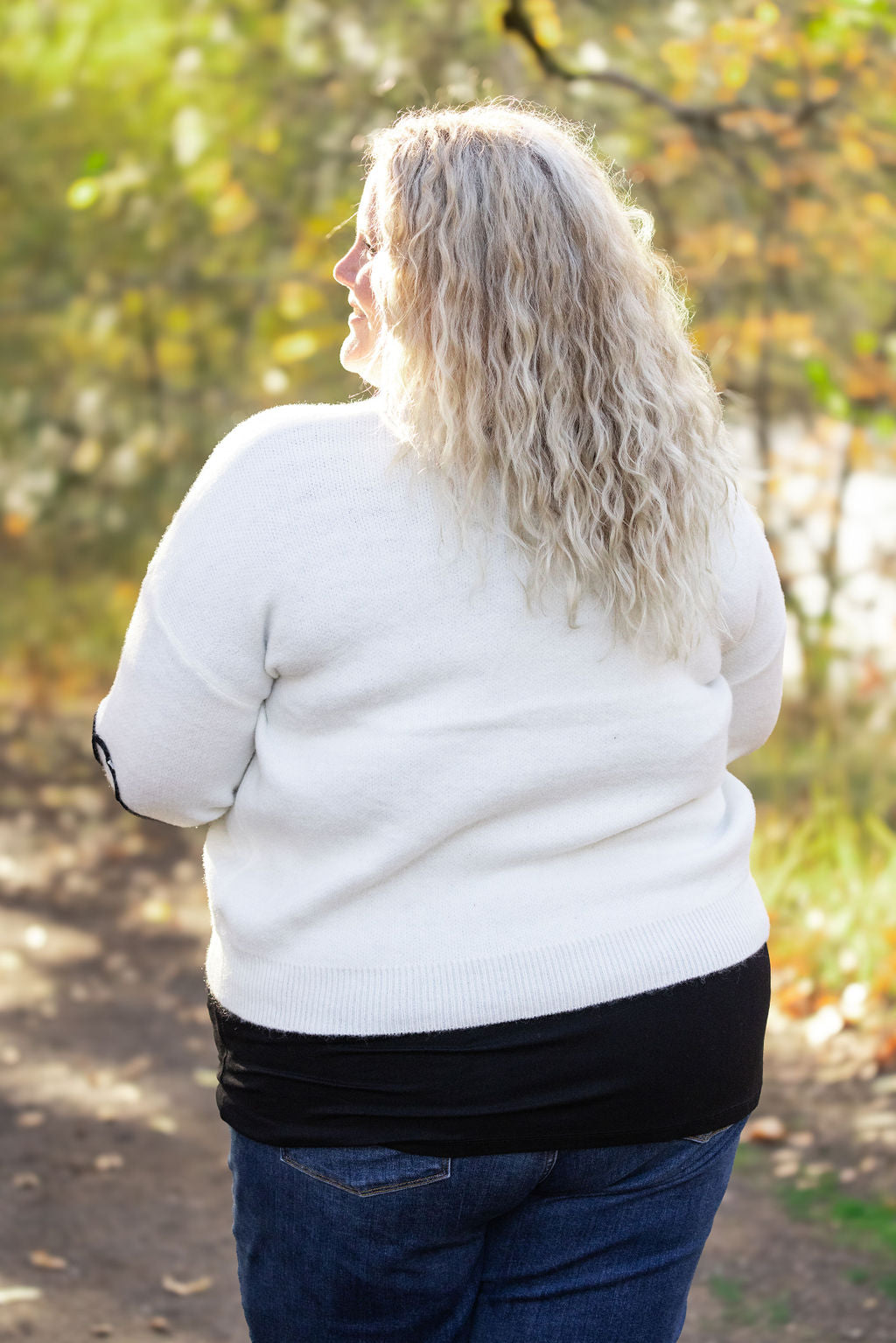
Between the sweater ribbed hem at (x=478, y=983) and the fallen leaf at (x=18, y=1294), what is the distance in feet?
6.37

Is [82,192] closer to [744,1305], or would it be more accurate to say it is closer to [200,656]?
[200,656]

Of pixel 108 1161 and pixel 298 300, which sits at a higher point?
pixel 298 300

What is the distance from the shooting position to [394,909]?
129 centimetres

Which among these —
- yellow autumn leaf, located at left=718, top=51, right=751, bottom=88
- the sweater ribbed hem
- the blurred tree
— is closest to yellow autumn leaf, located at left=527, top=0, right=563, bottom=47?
the blurred tree

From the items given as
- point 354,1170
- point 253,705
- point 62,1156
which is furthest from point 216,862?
point 62,1156

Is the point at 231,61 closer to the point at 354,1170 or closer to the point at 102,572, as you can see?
the point at 102,572

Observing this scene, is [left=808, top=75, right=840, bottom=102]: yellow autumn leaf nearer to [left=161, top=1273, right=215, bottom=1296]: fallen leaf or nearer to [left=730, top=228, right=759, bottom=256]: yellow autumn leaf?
[left=730, top=228, right=759, bottom=256]: yellow autumn leaf

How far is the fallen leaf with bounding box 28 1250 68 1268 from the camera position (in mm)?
3043

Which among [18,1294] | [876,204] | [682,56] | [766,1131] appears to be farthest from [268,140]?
[18,1294]

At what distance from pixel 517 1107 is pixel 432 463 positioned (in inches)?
23.8

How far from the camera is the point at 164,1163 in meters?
3.58

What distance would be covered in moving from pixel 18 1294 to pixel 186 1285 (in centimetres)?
36

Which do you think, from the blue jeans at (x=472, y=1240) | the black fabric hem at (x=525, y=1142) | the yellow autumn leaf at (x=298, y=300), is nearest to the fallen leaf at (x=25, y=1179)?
the blue jeans at (x=472, y=1240)

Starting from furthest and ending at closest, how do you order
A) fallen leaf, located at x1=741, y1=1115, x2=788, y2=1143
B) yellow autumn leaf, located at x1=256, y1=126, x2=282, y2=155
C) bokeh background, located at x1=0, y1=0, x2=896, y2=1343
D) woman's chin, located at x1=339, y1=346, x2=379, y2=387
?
yellow autumn leaf, located at x1=256, y1=126, x2=282, y2=155 < fallen leaf, located at x1=741, y1=1115, x2=788, y2=1143 < bokeh background, located at x1=0, y1=0, x2=896, y2=1343 < woman's chin, located at x1=339, y1=346, x2=379, y2=387
